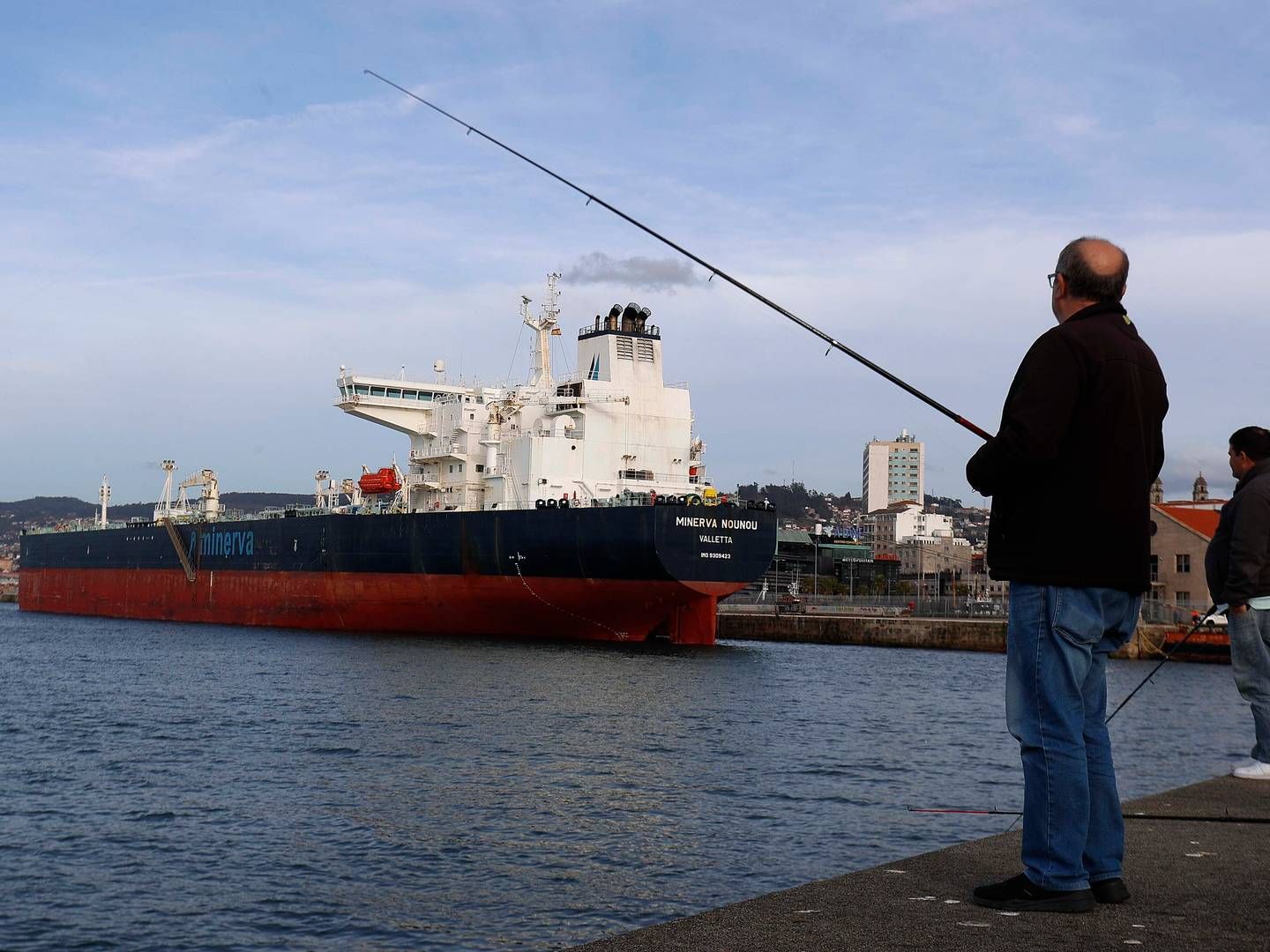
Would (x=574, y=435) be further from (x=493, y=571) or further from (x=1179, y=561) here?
(x=1179, y=561)

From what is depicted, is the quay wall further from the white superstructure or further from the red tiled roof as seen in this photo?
the white superstructure

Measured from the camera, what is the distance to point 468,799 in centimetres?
1052

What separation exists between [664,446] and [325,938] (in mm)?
27360

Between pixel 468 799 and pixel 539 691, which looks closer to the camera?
pixel 468 799

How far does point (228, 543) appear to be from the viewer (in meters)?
41.8

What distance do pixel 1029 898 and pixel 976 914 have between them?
17cm

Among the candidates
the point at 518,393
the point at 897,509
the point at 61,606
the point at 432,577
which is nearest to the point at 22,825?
the point at 432,577

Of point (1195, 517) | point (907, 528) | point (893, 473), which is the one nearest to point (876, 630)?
point (1195, 517)

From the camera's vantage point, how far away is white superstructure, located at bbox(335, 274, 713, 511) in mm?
32719

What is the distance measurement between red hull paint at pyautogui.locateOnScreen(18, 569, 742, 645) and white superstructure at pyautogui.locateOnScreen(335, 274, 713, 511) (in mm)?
2599

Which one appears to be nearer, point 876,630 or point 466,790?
point 466,790

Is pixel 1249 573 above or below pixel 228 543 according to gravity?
above

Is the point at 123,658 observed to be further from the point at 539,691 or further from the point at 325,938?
the point at 325,938

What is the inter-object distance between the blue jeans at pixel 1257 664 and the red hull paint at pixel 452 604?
22359mm
